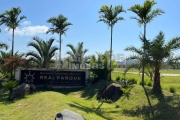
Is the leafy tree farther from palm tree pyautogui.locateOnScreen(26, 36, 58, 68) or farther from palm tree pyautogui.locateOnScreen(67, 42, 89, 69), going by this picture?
palm tree pyautogui.locateOnScreen(67, 42, 89, 69)

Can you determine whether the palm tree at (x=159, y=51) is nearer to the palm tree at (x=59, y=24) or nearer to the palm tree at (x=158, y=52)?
the palm tree at (x=158, y=52)

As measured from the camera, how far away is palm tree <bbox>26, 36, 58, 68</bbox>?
18.3 meters

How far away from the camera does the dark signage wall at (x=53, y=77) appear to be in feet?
58.9

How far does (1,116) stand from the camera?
9.08 metres

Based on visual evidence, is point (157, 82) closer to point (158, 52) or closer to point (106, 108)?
point (158, 52)

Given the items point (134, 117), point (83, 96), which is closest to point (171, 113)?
point (134, 117)

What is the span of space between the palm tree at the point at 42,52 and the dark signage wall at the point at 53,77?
0.91m

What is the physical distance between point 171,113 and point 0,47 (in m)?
Answer: 15.6

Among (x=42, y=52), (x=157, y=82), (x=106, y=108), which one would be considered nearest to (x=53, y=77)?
(x=42, y=52)

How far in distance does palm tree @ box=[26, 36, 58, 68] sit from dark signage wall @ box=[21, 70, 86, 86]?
0.91 metres

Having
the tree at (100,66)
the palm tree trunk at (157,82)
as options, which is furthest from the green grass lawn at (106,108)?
the tree at (100,66)

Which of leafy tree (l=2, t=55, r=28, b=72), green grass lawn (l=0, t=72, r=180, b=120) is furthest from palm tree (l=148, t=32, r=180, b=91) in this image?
leafy tree (l=2, t=55, r=28, b=72)

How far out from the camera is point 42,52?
18.5 m

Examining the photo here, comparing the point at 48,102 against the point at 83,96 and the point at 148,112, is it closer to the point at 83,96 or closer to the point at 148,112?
the point at 148,112
